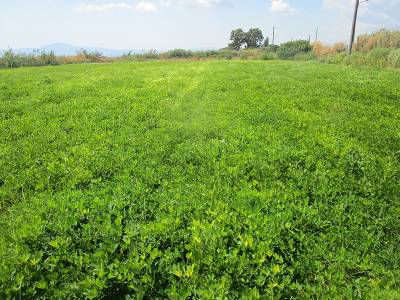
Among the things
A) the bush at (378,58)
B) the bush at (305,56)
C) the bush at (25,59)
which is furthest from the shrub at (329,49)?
the bush at (25,59)

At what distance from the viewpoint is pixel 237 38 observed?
242 ft

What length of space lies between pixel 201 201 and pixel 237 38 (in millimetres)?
74098

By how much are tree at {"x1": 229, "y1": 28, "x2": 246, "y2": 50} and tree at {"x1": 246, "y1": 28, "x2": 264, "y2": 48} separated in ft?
3.51

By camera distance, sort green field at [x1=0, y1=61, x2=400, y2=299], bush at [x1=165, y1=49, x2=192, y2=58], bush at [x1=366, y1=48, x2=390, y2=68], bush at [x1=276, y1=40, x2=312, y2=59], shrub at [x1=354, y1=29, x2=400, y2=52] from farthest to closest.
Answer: bush at [x1=165, y1=49, x2=192, y2=58] < bush at [x1=276, y1=40, x2=312, y2=59] < shrub at [x1=354, y1=29, x2=400, y2=52] < bush at [x1=366, y1=48, x2=390, y2=68] < green field at [x1=0, y1=61, x2=400, y2=299]

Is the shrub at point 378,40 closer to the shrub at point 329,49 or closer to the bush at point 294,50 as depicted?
the shrub at point 329,49

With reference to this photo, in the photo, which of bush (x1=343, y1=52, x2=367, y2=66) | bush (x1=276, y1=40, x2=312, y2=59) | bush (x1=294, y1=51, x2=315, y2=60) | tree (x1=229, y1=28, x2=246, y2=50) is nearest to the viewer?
bush (x1=343, y1=52, x2=367, y2=66)

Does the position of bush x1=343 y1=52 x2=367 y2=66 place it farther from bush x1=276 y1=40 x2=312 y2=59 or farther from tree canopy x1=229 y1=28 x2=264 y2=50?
tree canopy x1=229 y1=28 x2=264 y2=50

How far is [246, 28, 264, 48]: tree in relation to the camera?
73.6 m

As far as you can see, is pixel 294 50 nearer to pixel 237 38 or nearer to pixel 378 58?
pixel 378 58

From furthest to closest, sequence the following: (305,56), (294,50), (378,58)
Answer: (294,50), (305,56), (378,58)

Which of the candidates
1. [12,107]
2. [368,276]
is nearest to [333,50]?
[12,107]

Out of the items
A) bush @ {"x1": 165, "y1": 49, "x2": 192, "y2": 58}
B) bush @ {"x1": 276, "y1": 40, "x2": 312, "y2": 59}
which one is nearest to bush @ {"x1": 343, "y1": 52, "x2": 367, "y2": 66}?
bush @ {"x1": 276, "y1": 40, "x2": 312, "y2": 59}

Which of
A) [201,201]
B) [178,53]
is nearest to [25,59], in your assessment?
[178,53]

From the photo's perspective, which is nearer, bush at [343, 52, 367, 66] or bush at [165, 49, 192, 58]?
bush at [343, 52, 367, 66]
